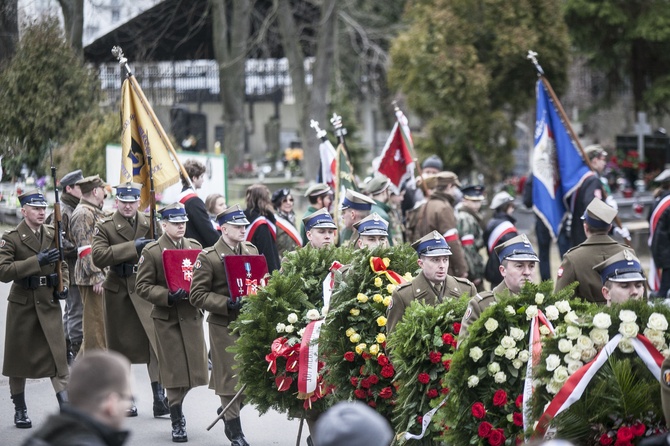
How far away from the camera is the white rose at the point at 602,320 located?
663 cm

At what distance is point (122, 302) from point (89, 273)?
0.76 m

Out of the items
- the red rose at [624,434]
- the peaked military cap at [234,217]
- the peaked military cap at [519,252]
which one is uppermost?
the peaked military cap at [234,217]

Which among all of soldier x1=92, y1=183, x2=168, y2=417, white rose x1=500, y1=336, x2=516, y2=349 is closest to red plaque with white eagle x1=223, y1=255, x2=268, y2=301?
soldier x1=92, y1=183, x2=168, y2=417

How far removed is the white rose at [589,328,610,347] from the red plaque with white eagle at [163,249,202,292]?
398cm

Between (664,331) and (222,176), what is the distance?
1247 centimetres

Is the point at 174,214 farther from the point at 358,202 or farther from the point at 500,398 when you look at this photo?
the point at 500,398

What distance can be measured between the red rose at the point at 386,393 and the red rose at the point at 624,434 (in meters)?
2.13

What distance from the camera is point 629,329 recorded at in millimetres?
6543

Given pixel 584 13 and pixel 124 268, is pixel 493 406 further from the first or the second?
pixel 584 13

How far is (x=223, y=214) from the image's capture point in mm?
9664

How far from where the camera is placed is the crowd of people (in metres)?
8.48

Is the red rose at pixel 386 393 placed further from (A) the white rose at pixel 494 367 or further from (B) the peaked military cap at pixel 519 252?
(A) the white rose at pixel 494 367

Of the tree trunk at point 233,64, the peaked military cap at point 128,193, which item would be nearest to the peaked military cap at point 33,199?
the peaked military cap at point 128,193

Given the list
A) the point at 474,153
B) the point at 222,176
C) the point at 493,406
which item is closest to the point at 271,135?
the point at 474,153
